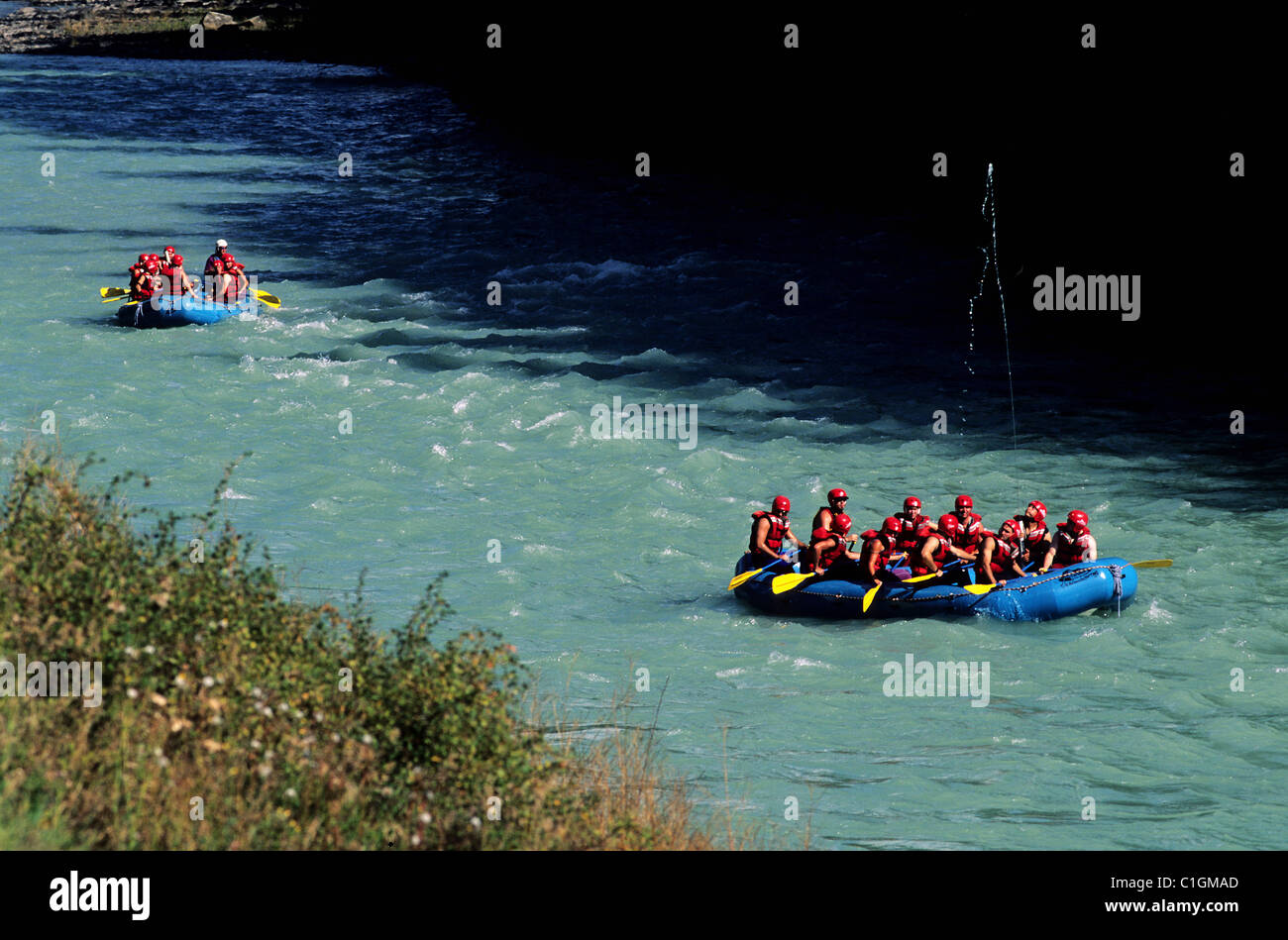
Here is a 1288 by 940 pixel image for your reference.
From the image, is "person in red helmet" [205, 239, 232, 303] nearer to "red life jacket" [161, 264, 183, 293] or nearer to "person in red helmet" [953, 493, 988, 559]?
"red life jacket" [161, 264, 183, 293]

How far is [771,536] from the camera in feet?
56.6

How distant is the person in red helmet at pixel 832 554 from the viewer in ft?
55.5

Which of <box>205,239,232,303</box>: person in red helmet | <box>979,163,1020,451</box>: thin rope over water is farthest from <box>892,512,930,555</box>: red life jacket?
<box>205,239,232,303</box>: person in red helmet

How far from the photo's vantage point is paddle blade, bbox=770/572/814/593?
1684 cm

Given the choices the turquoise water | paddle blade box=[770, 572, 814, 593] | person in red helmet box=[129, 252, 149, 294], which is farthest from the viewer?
person in red helmet box=[129, 252, 149, 294]

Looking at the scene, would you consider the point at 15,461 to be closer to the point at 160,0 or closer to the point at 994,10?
the point at 994,10

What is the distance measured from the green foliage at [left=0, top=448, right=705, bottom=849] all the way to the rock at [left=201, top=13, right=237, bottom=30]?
227ft

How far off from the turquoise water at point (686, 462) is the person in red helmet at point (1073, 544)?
667 millimetres

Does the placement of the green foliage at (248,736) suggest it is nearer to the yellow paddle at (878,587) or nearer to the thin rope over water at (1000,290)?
the yellow paddle at (878,587)

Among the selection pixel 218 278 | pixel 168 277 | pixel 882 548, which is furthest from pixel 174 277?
pixel 882 548

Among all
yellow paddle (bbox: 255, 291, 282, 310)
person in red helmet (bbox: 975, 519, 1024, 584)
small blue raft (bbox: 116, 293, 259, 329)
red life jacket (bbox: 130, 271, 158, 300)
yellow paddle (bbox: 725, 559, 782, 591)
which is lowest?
yellow paddle (bbox: 725, 559, 782, 591)

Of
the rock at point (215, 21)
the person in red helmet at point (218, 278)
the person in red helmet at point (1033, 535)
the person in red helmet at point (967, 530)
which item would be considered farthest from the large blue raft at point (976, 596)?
the rock at point (215, 21)

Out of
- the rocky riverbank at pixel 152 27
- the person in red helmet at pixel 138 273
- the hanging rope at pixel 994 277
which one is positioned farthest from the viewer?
the rocky riverbank at pixel 152 27

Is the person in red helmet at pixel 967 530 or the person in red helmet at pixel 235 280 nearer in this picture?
the person in red helmet at pixel 967 530
